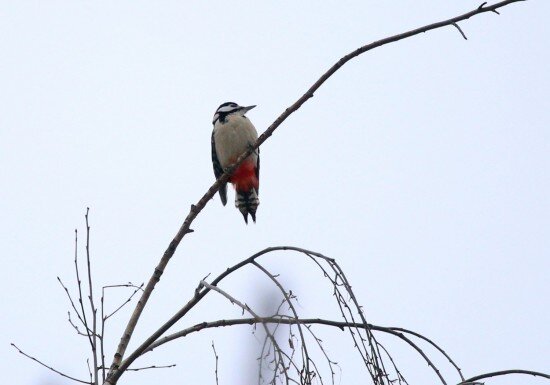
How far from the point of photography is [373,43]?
2.94 meters

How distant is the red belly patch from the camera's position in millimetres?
6246

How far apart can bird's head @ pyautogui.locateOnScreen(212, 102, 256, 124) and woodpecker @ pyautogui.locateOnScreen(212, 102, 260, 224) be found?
3.1 inches

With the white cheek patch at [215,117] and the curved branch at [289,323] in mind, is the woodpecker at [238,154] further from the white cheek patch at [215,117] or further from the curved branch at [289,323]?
the curved branch at [289,323]

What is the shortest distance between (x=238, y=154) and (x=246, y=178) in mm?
199

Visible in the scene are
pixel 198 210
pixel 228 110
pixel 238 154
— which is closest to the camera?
pixel 198 210

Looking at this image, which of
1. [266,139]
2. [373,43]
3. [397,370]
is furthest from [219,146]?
[397,370]

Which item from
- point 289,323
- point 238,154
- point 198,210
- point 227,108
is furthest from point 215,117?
point 289,323

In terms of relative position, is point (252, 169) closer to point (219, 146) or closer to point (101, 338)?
point (219, 146)

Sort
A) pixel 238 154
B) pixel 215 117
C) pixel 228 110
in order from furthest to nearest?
pixel 215 117
pixel 228 110
pixel 238 154

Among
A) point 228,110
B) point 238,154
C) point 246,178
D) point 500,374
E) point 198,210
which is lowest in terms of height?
point 500,374

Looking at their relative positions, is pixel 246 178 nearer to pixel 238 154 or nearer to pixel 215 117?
pixel 238 154

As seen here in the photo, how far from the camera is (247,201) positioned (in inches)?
255

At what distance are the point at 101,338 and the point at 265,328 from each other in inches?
36.6

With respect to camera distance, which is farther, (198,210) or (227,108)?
(227,108)
